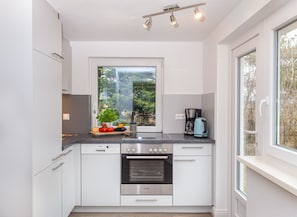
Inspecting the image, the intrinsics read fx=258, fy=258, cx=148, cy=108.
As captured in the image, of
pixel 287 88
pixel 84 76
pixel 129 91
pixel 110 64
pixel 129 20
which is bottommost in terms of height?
pixel 287 88

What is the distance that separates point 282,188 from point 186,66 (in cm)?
252

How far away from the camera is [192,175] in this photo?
3.13m

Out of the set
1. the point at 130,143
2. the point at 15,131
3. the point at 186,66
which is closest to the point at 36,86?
the point at 15,131

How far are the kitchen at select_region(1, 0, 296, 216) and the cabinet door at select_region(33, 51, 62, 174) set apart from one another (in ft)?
0.24

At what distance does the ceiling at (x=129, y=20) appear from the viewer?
226cm

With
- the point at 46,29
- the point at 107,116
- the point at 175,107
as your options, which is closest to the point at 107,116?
the point at 107,116

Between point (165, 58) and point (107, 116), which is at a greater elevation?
point (165, 58)

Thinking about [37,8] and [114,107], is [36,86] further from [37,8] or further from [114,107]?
[114,107]

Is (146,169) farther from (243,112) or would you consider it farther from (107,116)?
(243,112)

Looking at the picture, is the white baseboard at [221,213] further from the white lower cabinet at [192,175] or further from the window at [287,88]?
the window at [287,88]

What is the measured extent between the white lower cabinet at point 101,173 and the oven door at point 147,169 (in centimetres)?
10

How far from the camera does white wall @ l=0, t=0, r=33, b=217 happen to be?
6.02 ft

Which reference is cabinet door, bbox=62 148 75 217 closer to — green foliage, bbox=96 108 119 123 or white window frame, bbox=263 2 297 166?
green foliage, bbox=96 108 119 123

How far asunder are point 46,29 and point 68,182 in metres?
1.65
